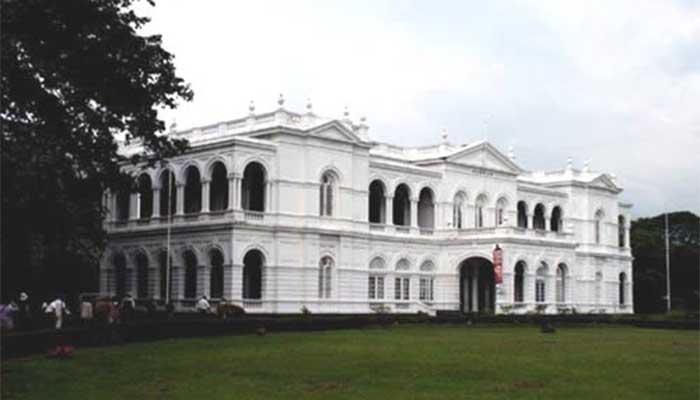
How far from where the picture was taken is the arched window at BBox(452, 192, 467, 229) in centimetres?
7719

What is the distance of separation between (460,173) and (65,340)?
47.0 m

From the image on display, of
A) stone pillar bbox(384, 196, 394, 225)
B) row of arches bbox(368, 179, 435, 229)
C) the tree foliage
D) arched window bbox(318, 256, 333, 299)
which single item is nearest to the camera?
arched window bbox(318, 256, 333, 299)

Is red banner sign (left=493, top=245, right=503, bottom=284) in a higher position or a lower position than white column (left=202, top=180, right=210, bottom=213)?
lower

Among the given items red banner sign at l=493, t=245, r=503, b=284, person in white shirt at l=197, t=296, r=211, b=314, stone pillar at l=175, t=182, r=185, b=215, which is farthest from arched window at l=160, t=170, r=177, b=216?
red banner sign at l=493, t=245, r=503, b=284

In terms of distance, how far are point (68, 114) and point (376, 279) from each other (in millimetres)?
36810

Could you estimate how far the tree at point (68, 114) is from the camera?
97.6ft

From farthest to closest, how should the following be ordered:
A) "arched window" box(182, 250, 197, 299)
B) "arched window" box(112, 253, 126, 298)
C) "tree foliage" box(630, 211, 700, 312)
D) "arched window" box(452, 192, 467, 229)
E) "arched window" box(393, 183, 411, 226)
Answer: "tree foliage" box(630, 211, 700, 312) → "arched window" box(452, 192, 467, 229) → "arched window" box(393, 183, 411, 226) → "arched window" box(112, 253, 126, 298) → "arched window" box(182, 250, 197, 299)

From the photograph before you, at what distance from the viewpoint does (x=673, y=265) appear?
10569cm

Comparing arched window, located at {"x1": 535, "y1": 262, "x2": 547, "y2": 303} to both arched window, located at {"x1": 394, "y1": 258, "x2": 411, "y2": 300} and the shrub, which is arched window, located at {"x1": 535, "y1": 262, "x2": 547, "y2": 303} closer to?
arched window, located at {"x1": 394, "y1": 258, "x2": 411, "y2": 300}

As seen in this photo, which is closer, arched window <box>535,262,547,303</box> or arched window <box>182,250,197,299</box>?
arched window <box>182,250,197,299</box>

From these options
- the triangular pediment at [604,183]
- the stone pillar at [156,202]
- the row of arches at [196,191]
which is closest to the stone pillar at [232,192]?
the row of arches at [196,191]

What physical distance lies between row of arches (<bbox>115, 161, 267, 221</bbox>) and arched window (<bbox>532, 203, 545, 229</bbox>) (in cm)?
2858

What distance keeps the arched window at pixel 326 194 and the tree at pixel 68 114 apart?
934 inches

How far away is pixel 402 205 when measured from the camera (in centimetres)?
7694
